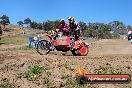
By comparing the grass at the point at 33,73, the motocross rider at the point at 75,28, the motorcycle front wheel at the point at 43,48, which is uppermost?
the motocross rider at the point at 75,28

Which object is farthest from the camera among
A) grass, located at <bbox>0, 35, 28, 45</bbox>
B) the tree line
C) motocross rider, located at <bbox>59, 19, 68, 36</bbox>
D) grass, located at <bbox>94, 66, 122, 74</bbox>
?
the tree line

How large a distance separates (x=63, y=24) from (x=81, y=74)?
10402mm

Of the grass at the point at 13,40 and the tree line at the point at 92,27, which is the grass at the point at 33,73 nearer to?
the grass at the point at 13,40

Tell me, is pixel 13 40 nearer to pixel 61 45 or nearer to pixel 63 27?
pixel 63 27

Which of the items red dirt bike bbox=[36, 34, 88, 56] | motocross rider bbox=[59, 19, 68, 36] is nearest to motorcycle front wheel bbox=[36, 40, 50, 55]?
red dirt bike bbox=[36, 34, 88, 56]

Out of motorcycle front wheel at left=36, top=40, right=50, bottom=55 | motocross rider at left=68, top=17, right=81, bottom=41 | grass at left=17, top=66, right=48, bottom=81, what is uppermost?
motocross rider at left=68, top=17, right=81, bottom=41

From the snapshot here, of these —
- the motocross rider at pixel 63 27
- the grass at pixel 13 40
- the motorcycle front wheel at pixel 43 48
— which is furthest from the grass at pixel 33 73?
the grass at pixel 13 40

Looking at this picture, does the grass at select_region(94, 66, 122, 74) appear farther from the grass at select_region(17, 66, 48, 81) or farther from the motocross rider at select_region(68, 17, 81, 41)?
the motocross rider at select_region(68, 17, 81, 41)

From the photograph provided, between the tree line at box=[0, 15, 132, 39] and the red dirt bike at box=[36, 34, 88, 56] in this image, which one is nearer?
the red dirt bike at box=[36, 34, 88, 56]

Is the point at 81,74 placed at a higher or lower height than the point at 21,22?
lower

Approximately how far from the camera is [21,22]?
140 meters

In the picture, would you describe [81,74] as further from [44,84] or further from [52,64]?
[52,64]

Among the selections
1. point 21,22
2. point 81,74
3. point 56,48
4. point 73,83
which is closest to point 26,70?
point 73,83

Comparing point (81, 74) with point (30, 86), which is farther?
point (30, 86)
